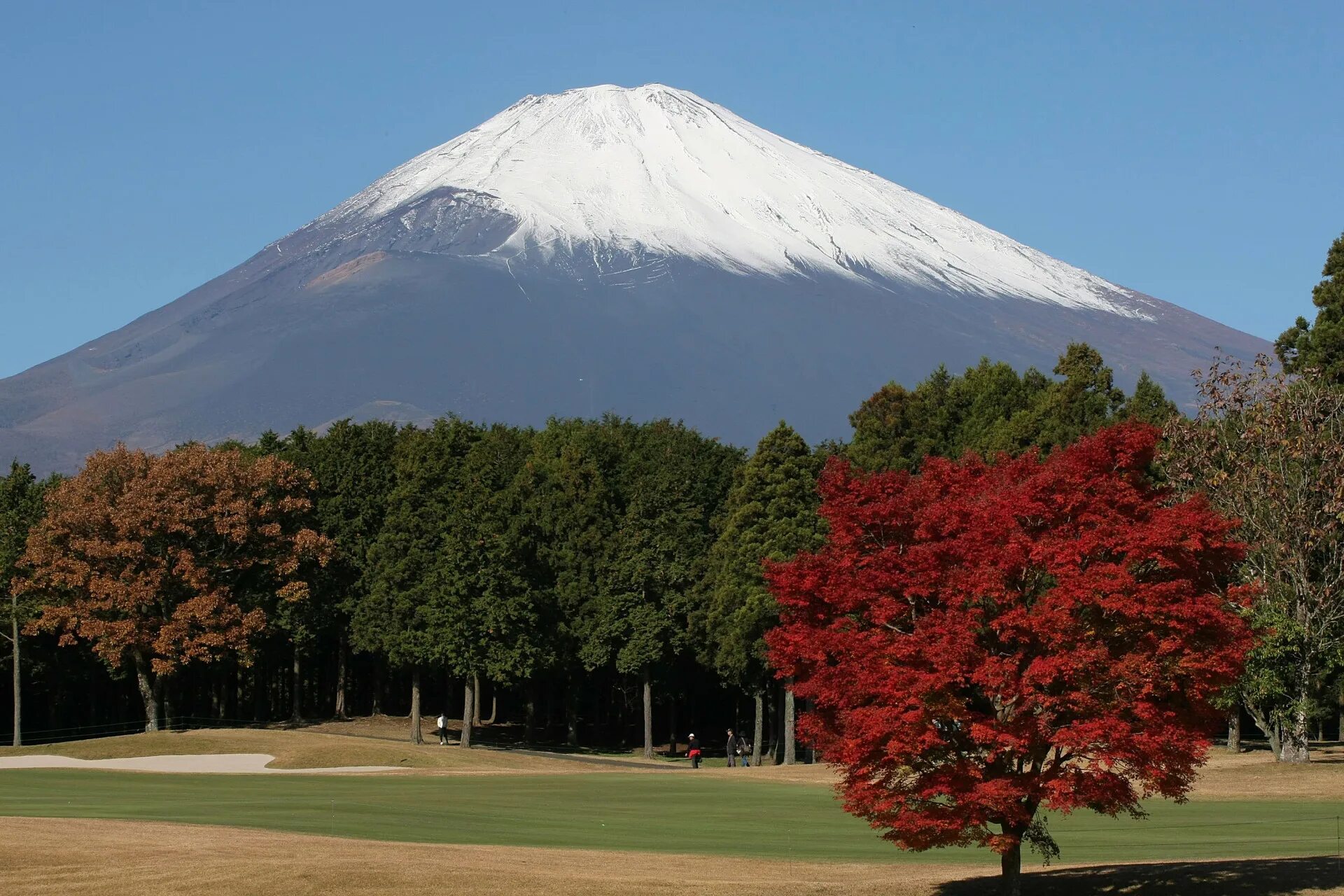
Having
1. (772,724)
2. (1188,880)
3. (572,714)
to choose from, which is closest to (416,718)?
(572,714)

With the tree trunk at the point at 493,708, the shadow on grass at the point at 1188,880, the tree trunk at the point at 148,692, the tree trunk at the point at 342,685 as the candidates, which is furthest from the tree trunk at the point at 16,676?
the shadow on grass at the point at 1188,880

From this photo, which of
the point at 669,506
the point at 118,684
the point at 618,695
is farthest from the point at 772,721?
the point at 118,684

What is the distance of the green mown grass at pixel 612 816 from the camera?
106 ft

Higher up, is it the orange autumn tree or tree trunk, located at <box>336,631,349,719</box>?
the orange autumn tree

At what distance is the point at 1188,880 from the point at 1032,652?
5.58 metres

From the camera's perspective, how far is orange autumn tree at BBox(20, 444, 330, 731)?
6881 centimetres

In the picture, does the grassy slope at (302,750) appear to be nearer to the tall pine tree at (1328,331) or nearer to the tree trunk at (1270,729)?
the tree trunk at (1270,729)

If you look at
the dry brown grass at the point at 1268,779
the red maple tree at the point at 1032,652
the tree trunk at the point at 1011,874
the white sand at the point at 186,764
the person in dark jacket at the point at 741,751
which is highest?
the red maple tree at the point at 1032,652

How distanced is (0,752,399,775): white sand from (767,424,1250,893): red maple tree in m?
36.4

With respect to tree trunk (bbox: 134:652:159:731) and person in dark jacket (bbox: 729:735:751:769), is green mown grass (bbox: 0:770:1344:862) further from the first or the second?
tree trunk (bbox: 134:652:159:731)

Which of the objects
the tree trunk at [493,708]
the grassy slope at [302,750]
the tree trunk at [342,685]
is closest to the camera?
the grassy slope at [302,750]

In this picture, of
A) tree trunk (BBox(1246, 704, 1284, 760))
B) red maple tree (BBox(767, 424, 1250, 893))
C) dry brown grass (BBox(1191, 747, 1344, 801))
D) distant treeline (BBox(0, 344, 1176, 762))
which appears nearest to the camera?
red maple tree (BBox(767, 424, 1250, 893))

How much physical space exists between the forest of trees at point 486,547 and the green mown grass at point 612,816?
17.7 meters

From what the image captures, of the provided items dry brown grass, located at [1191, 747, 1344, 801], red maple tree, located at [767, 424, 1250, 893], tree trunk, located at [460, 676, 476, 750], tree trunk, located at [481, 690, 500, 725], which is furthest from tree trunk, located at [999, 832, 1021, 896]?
tree trunk, located at [481, 690, 500, 725]
